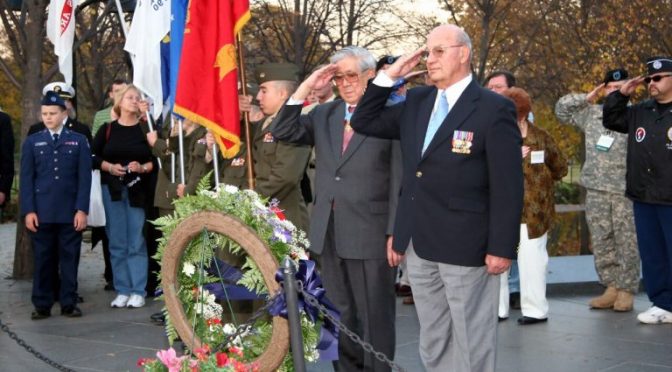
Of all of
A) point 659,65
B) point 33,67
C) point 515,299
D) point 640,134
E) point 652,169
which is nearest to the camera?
point 659,65

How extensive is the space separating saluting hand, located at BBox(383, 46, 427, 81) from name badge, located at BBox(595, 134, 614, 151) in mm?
4825

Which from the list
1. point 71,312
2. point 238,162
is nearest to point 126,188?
point 71,312

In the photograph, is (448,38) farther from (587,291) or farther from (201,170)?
(587,291)

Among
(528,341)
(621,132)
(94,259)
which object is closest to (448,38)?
(528,341)

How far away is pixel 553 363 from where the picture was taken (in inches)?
326

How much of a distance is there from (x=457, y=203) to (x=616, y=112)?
4.47 metres

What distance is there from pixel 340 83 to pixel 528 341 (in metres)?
3.40

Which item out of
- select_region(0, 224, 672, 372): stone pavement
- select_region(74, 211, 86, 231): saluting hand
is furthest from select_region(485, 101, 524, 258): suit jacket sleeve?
select_region(74, 211, 86, 231): saluting hand

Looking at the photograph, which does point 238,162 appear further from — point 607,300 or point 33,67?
point 33,67

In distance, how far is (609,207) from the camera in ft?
34.8

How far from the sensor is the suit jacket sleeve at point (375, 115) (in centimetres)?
625

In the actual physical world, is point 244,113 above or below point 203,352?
above

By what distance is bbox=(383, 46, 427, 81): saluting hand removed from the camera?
6098 millimetres

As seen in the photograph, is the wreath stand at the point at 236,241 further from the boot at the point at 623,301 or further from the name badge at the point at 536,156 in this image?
the boot at the point at 623,301
